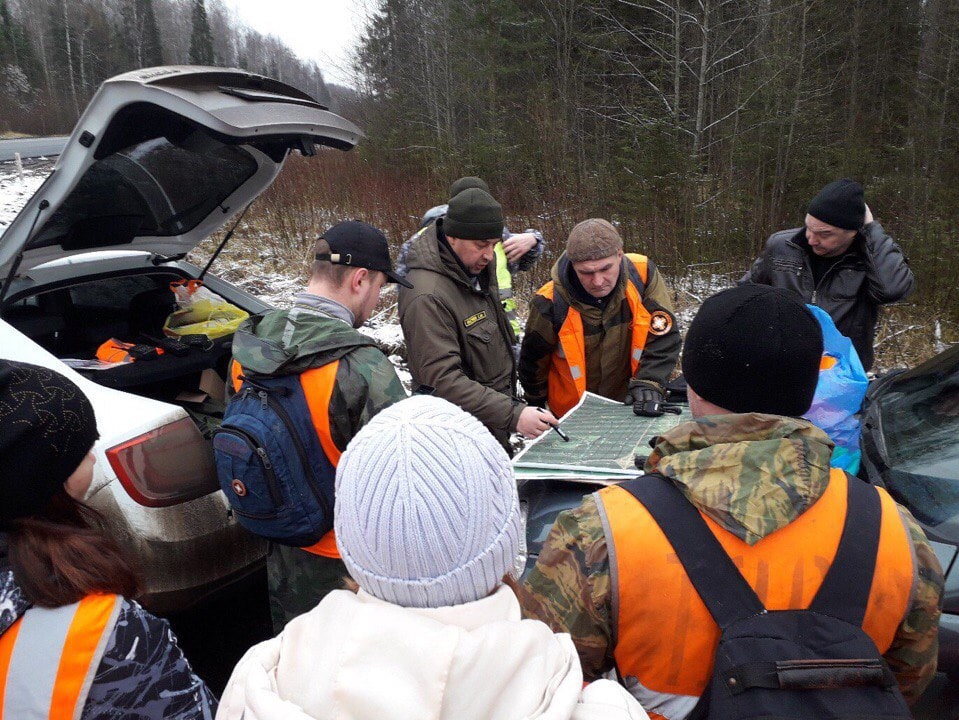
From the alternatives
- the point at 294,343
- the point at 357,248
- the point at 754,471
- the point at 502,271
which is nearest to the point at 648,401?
the point at 357,248

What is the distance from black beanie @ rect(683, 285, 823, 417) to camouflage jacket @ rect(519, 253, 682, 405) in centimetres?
190

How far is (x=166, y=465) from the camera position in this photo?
2500 millimetres

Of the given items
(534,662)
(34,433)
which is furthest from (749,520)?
(34,433)

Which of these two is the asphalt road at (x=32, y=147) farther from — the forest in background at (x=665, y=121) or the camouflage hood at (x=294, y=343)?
the camouflage hood at (x=294, y=343)

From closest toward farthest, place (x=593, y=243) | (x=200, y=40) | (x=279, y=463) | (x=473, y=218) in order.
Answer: (x=279, y=463) → (x=473, y=218) → (x=593, y=243) → (x=200, y=40)

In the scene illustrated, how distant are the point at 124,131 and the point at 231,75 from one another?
0.49 meters

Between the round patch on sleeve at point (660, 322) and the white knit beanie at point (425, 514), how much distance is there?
8.40 feet

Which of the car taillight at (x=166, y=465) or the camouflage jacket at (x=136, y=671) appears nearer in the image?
the camouflage jacket at (x=136, y=671)

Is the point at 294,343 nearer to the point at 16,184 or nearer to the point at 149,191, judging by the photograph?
the point at 149,191

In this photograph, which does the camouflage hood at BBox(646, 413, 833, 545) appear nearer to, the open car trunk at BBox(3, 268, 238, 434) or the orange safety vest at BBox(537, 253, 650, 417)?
the orange safety vest at BBox(537, 253, 650, 417)

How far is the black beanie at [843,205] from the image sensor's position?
3480 mm

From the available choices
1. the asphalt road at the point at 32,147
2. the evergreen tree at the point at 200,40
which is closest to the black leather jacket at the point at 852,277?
the asphalt road at the point at 32,147

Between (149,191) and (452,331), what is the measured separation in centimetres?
180

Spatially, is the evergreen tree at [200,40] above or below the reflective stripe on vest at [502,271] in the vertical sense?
above
